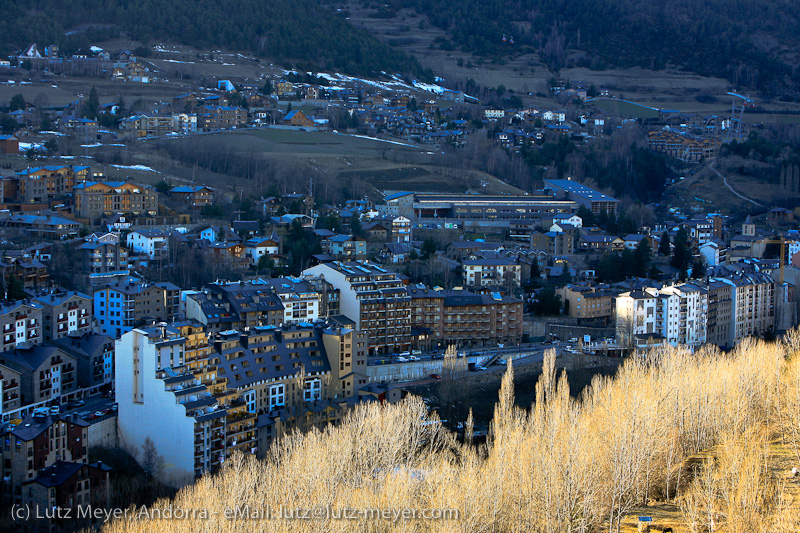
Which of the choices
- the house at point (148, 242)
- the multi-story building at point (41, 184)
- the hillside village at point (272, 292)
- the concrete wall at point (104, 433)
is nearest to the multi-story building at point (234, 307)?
the hillside village at point (272, 292)

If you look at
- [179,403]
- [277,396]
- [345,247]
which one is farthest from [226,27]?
[179,403]

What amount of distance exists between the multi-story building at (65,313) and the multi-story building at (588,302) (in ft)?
47.2

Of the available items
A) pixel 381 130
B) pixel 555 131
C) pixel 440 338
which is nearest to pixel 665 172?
pixel 555 131

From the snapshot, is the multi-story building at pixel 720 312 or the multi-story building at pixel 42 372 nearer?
the multi-story building at pixel 42 372

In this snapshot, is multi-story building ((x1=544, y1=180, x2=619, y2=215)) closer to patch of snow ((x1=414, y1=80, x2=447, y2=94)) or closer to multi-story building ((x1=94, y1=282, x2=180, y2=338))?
multi-story building ((x1=94, y1=282, x2=180, y2=338))

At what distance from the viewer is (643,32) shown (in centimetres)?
8844

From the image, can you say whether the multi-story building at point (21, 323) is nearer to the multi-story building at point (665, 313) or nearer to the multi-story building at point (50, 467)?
the multi-story building at point (50, 467)

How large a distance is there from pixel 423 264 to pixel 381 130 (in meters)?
22.6

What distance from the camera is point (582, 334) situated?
33.2 metres

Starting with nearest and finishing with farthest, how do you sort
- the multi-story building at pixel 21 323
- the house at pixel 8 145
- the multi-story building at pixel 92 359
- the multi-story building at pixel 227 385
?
1. the multi-story building at pixel 227 385
2. the multi-story building at pixel 21 323
3. the multi-story building at pixel 92 359
4. the house at pixel 8 145

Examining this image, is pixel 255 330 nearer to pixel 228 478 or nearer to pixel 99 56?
pixel 228 478

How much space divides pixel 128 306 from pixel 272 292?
381 cm

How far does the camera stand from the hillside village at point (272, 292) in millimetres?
22453

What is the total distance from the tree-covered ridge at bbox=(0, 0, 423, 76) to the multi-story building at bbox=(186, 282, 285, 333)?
3694 centimetres
